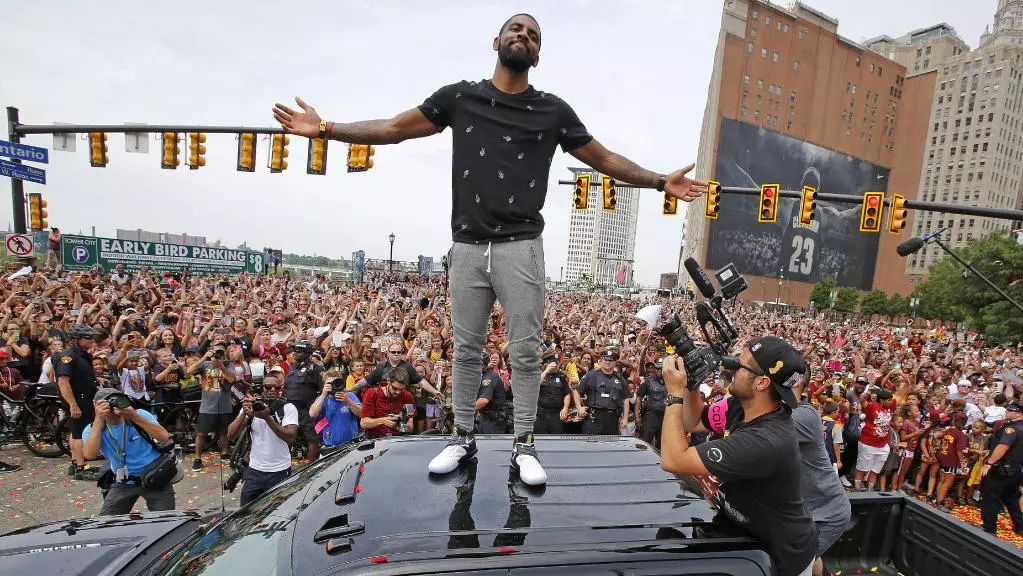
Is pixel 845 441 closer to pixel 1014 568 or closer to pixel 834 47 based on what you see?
pixel 1014 568

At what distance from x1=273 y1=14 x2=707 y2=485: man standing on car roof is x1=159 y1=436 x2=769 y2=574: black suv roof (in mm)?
320

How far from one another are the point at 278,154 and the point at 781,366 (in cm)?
1609

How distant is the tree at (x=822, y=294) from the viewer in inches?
2985

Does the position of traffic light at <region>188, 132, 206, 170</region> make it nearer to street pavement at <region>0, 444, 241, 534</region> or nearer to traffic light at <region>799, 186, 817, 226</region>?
street pavement at <region>0, 444, 241, 534</region>

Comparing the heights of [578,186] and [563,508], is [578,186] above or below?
above

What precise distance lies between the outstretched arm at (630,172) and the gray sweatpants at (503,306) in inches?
22.3

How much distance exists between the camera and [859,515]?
3.24 meters

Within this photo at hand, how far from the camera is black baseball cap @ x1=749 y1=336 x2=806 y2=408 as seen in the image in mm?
2334

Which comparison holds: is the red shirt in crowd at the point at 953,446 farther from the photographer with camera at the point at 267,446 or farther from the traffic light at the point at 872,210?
the photographer with camera at the point at 267,446

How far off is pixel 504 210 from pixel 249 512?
180cm

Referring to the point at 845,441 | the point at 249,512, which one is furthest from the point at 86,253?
the point at 845,441

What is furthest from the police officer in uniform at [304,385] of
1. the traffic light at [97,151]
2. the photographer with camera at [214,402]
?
the traffic light at [97,151]

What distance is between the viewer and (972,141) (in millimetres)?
98812

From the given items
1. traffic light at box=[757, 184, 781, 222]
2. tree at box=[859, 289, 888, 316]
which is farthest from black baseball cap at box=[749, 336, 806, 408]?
tree at box=[859, 289, 888, 316]
